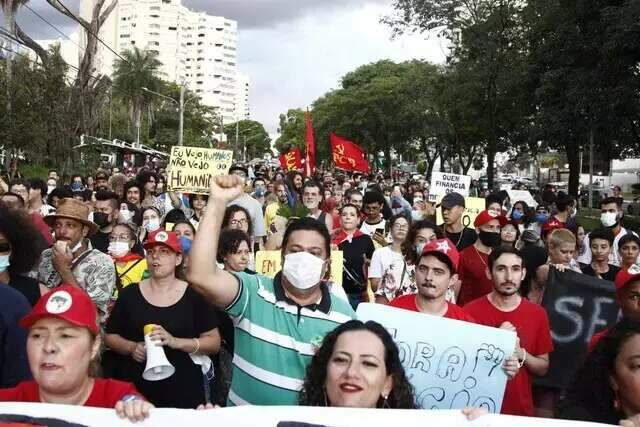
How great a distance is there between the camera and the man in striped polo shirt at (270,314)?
3.29 metres

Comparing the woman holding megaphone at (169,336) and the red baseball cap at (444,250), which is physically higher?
the red baseball cap at (444,250)

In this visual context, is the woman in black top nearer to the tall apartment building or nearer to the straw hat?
the straw hat

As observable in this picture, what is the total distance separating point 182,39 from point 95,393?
615 ft

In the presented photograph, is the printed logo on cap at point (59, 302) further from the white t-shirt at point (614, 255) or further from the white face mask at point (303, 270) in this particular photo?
the white t-shirt at point (614, 255)

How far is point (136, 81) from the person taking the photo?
240 ft

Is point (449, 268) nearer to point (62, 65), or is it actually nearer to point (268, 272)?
point (268, 272)

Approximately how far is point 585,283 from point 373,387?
104 inches

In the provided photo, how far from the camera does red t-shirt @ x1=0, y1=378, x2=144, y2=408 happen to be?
2902 mm

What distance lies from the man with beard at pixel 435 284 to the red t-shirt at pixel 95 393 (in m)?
1.75

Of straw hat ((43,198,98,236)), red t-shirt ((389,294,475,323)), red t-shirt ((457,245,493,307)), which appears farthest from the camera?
red t-shirt ((457,245,493,307))

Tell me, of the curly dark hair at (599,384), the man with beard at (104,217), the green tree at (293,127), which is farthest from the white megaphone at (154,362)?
the green tree at (293,127)

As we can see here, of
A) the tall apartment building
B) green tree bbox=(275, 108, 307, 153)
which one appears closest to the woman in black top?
green tree bbox=(275, 108, 307, 153)

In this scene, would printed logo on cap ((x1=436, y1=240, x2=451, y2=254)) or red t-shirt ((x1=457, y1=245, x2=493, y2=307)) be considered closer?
printed logo on cap ((x1=436, y1=240, x2=451, y2=254))

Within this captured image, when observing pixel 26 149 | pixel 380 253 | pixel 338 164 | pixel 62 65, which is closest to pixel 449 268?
pixel 380 253
